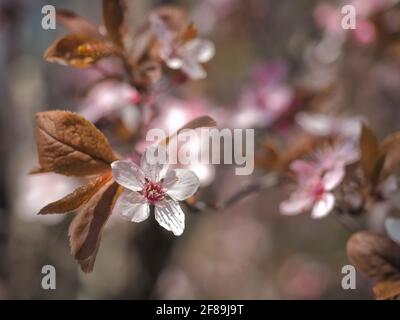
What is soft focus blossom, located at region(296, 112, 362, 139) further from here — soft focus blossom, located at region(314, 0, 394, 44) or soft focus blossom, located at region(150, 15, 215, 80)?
soft focus blossom, located at region(314, 0, 394, 44)

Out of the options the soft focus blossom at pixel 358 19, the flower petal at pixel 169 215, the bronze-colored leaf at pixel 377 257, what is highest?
the soft focus blossom at pixel 358 19

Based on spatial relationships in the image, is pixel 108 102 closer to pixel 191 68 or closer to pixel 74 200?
pixel 191 68

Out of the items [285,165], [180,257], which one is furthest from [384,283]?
[180,257]

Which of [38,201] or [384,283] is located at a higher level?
[38,201]

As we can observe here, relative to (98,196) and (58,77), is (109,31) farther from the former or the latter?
(58,77)

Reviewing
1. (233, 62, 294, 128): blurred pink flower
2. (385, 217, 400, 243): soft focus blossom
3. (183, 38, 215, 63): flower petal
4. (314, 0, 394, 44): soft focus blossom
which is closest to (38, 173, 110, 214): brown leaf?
(183, 38, 215, 63): flower petal

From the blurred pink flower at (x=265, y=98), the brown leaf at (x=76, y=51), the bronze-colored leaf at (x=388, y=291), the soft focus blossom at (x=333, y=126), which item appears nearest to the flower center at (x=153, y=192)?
the brown leaf at (x=76, y=51)

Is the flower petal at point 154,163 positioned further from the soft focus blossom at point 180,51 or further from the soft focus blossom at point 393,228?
the soft focus blossom at point 393,228
